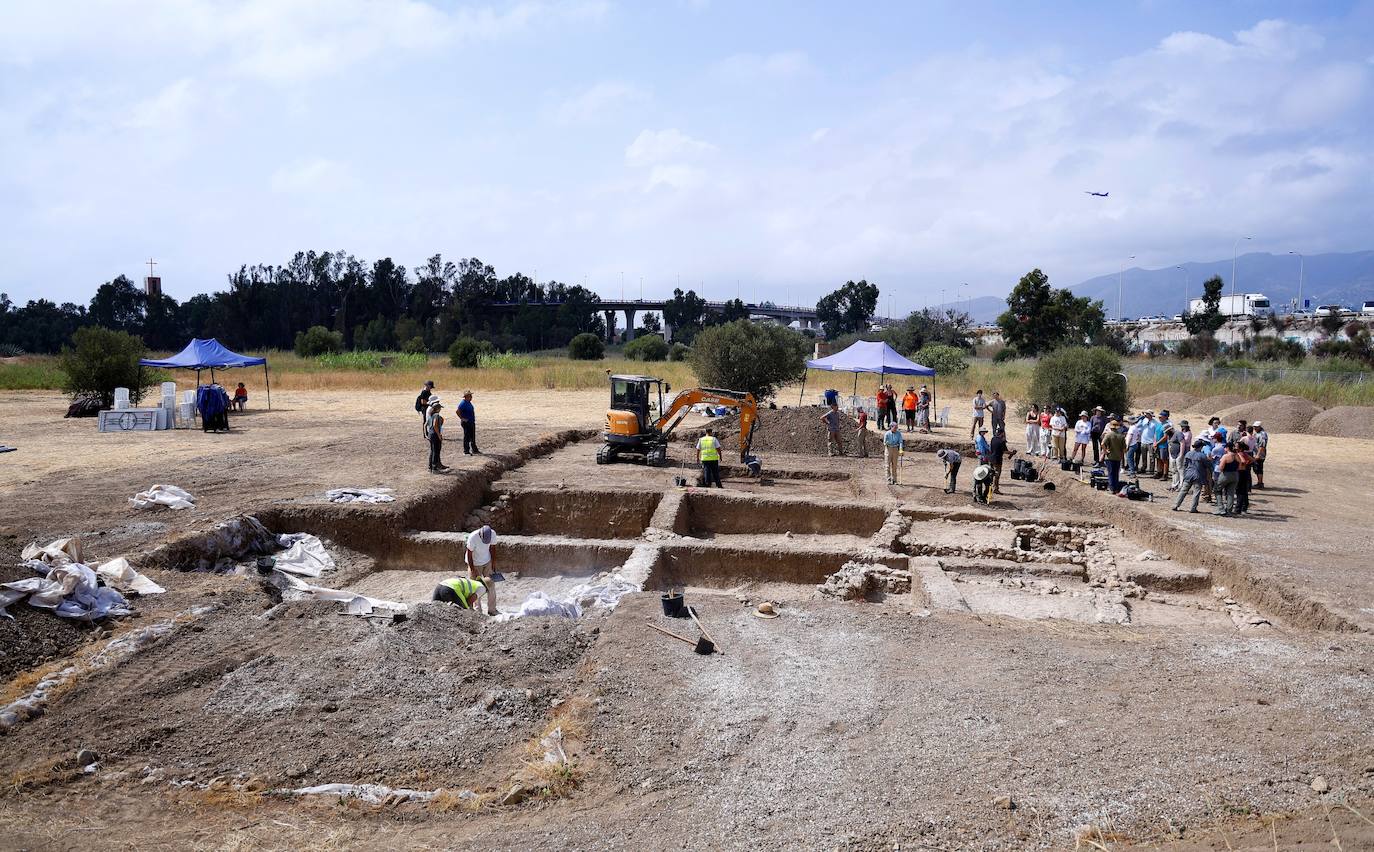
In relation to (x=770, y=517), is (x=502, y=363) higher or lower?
higher

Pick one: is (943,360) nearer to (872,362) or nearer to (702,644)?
(872,362)

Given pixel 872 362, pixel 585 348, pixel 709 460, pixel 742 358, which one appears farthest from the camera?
pixel 585 348

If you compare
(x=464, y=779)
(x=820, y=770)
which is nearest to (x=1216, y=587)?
(x=820, y=770)

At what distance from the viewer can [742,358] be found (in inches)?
1093

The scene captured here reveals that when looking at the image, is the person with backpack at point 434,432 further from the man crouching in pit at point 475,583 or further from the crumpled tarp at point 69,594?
the crumpled tarp at point 69,594

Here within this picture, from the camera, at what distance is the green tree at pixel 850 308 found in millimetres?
79812

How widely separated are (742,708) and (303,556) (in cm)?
764

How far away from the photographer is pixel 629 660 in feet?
23.2

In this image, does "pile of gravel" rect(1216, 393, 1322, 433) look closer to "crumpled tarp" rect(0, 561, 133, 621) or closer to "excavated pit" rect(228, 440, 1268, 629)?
"excavated pit" rect(228, 440, 1268, 629)

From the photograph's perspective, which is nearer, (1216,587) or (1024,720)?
(1024,720)

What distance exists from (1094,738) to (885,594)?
5300 millimetres

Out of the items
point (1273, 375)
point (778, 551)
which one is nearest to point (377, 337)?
point (1273, 375)

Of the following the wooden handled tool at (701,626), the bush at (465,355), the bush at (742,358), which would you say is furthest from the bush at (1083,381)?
the bush at (465,355)

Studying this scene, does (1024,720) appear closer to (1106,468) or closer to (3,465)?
(1106,468)
